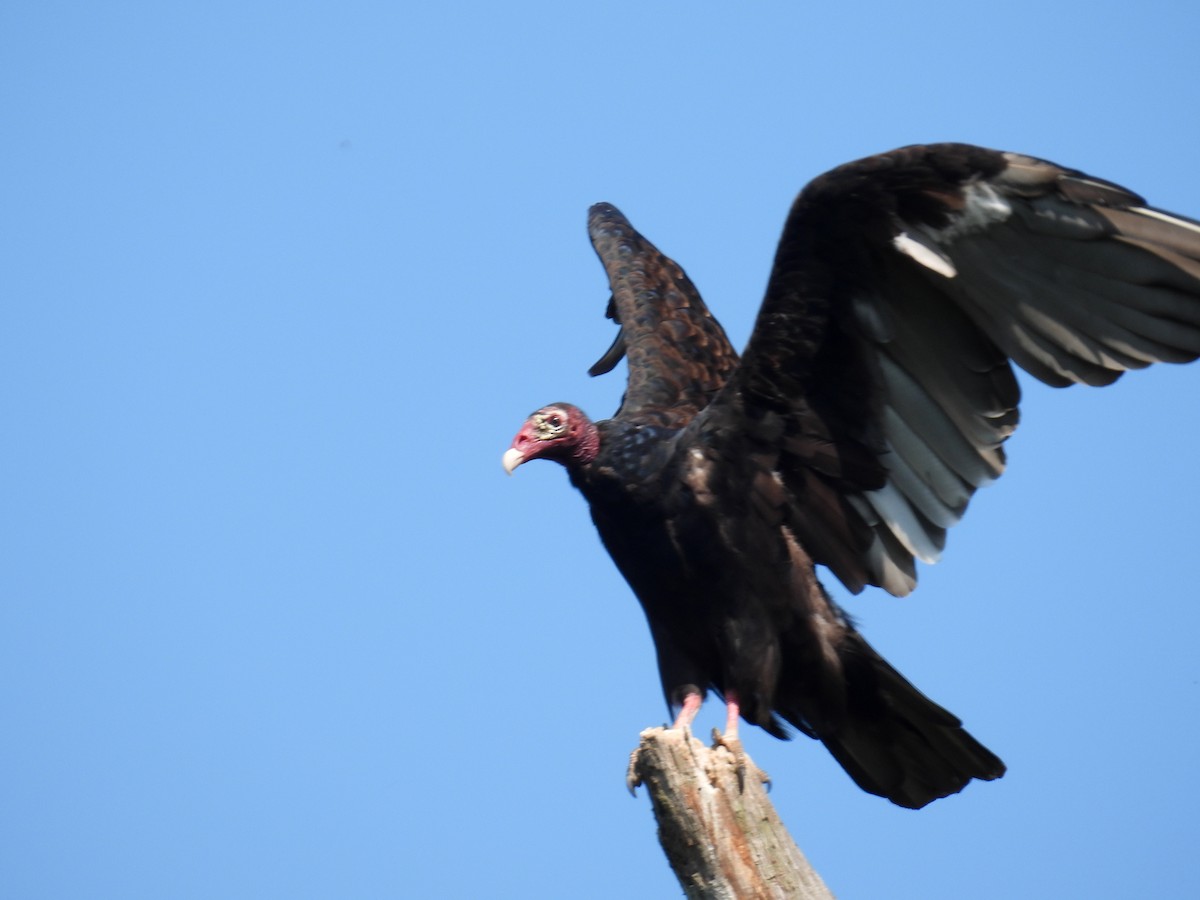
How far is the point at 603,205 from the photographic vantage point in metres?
7.15

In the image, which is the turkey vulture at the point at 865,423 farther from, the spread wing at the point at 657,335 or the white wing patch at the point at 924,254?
the spread wing at the point at 657,335

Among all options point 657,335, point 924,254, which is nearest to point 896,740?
point 924,254

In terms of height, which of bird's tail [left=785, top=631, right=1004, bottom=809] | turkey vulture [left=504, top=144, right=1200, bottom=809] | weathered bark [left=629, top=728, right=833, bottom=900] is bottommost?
weathered bark [left=629, top=728, right=833, bottom=900]

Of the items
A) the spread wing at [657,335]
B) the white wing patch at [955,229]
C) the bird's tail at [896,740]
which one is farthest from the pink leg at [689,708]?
the white wing patch at [955,229]

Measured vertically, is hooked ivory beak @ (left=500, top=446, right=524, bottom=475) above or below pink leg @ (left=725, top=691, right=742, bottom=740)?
above

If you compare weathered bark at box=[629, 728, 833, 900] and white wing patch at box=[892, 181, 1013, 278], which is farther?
white wing patch at box=[892, 181, 1013, 278]

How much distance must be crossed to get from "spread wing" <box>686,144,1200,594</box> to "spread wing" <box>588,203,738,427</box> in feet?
2.00

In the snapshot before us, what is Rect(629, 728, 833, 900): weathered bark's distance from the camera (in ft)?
12.7

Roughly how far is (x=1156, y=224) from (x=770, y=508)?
4.46 feet

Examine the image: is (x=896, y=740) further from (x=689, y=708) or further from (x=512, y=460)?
(x=512, y=460)

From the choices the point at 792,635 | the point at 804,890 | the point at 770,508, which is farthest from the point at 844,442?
the point at 804,890

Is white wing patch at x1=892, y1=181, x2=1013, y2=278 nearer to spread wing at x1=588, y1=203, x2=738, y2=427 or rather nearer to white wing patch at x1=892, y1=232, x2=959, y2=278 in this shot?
white wing patch at x1=892, y1=232, x2=959, y2=278

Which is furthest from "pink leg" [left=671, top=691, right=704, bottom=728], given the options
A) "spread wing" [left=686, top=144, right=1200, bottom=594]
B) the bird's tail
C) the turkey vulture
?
"spread wing" [left=686, top=144, right=1200, bottom=594]

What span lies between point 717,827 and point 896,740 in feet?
3.94
